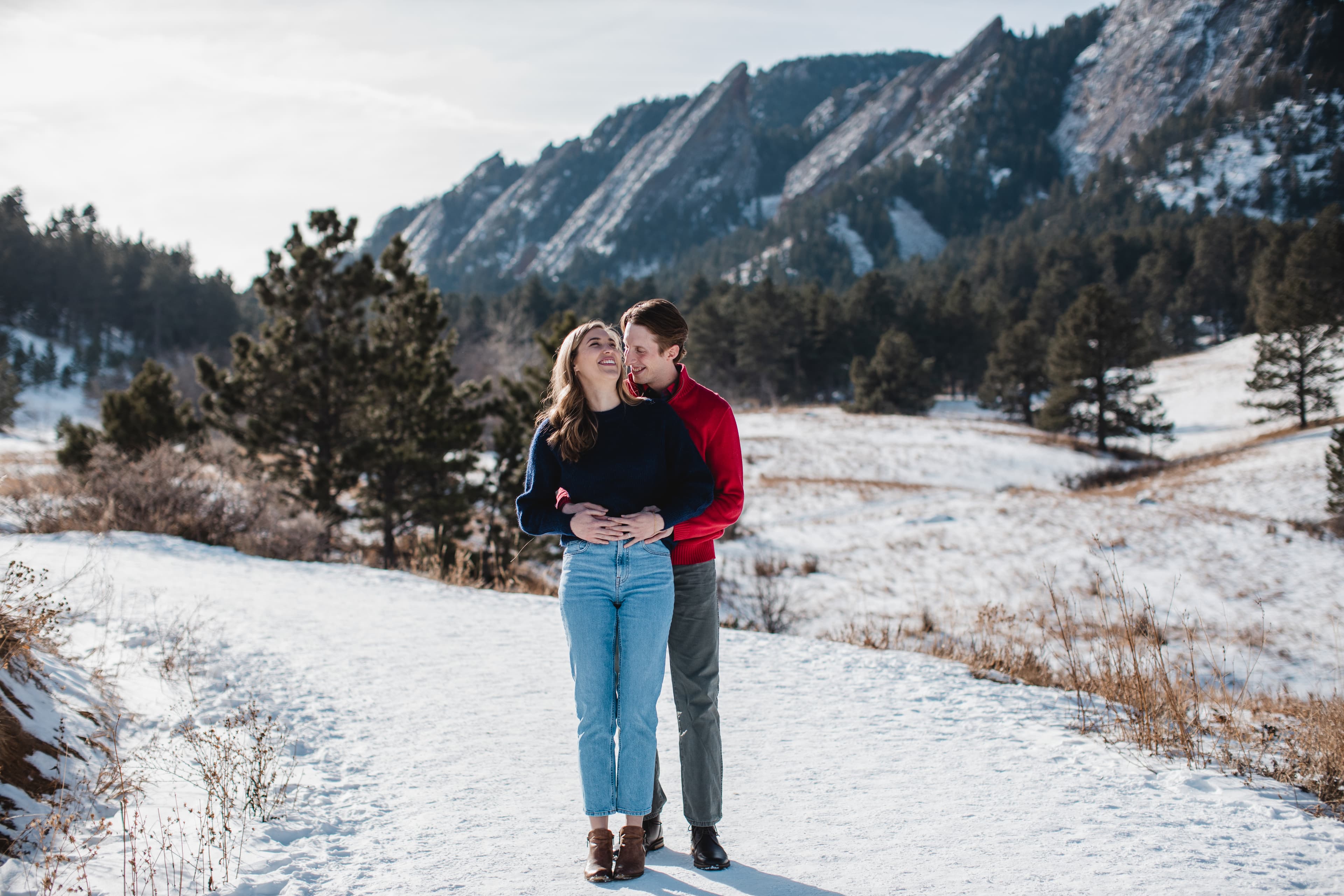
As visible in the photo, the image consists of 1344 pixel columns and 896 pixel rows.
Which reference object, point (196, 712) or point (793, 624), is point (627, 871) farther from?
point (793, 624)

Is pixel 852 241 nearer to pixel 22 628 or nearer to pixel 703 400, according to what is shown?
pixel 703 400

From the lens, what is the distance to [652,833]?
9.61 feet

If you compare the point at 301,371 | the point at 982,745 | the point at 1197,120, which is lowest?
the point at 982,745

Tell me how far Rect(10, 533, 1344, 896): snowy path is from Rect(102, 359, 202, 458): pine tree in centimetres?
1670

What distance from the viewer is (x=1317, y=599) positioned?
13.2 meters

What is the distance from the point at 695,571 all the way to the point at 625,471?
0.49 m

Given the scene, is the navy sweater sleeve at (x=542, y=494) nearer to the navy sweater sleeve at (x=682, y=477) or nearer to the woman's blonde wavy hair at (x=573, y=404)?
the woman's blonde wavy hair at (x=573, y=404)

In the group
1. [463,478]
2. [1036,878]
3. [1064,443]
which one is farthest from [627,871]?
[1064,443]

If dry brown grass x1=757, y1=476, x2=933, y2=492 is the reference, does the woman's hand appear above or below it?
above

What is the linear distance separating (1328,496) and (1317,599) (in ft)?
A: 45.8

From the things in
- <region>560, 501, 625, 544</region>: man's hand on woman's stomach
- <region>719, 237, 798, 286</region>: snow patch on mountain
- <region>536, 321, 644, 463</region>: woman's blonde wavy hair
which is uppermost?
<region>719, 237, 798, 286</region>: snow patch on mountain

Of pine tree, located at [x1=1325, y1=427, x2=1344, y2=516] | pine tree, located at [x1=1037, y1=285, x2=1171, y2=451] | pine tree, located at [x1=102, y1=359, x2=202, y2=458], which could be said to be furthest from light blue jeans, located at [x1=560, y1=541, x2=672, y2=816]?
pine tree, located at [x1=1037, y1=285, x2=1171, y2=451]

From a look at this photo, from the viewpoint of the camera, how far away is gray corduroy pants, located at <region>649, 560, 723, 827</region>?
283 cm

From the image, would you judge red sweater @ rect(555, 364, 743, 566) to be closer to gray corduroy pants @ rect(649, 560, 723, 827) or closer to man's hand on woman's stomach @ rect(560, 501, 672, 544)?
gray corduroy pants @ rect(649, 560, 723, 827)
